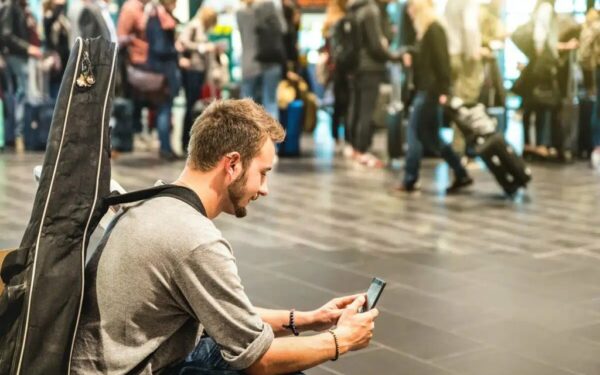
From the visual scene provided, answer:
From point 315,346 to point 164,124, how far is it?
30.4 ft

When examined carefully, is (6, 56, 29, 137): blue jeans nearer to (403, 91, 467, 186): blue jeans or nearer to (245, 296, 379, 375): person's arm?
(403, 91, 467, 186): blue jeans

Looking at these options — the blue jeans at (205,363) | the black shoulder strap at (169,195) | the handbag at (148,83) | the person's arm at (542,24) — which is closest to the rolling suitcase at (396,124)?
the person's arm at (542,24)

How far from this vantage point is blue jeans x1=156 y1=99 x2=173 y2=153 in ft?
39.5

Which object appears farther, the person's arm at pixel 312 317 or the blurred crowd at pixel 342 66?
the blurred crowd at pixel 342 66

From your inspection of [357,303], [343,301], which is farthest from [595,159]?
[357,303]

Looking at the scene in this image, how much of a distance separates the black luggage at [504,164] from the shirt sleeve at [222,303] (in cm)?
705

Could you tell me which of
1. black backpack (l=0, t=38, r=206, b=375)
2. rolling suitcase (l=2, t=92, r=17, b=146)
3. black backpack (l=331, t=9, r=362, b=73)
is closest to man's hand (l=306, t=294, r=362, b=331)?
black backpack (l=0, t=38, r=206, b=375)

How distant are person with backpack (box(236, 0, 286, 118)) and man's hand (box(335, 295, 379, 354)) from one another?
8681 millimetres

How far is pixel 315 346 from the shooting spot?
10.0 feet

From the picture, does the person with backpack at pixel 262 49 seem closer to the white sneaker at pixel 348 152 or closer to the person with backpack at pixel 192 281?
the white sneaker at pixel 348 152

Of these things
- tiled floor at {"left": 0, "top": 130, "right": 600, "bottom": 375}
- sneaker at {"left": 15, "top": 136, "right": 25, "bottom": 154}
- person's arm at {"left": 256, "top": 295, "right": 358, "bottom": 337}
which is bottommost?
tiled floor at {"left": 0, "top": 130, "right": 600, "bottom": 375}

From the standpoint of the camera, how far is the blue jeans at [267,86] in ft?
39.6

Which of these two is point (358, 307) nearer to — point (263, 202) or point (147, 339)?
point (147, 339)

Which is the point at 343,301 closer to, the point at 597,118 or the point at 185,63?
the point at 185,63
